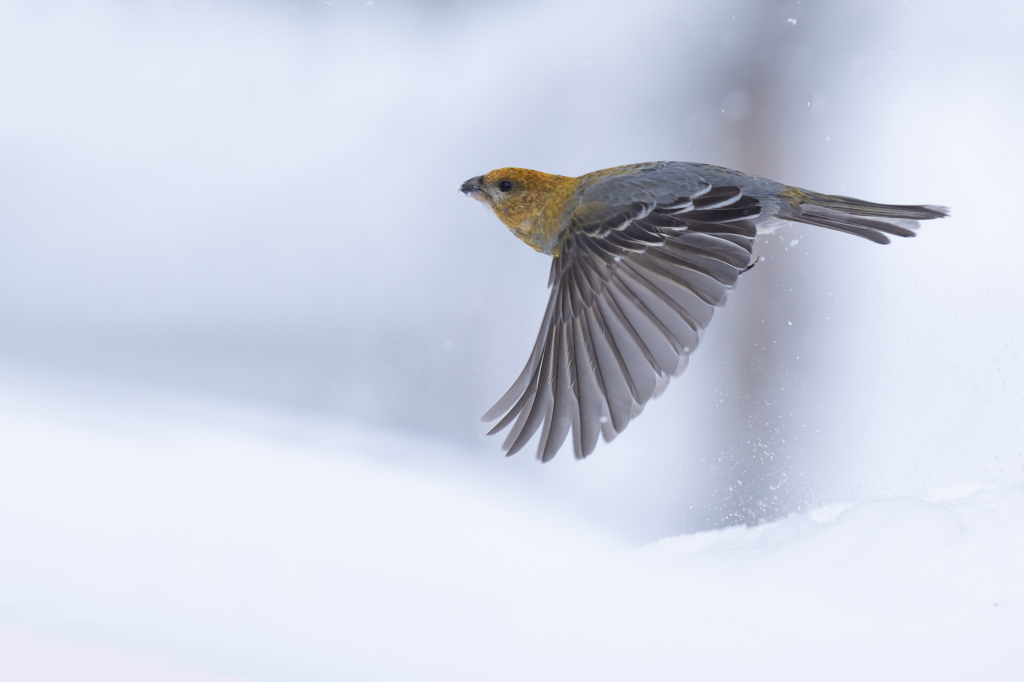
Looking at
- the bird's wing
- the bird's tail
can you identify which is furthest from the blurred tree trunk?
the bird's wing

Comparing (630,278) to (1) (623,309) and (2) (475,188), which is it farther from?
(2) (475,188)

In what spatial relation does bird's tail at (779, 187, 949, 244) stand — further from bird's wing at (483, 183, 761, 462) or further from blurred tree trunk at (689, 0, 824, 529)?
blurred tree trunk at (689, 0, 824, 529)

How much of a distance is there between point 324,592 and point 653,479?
127 cm

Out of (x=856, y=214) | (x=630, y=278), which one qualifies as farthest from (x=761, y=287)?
(x=630, y=278)

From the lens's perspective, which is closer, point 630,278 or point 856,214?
point 630,278

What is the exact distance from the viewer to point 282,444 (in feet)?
8.01

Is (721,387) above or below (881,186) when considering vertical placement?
below

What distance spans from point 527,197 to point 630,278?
0.33m

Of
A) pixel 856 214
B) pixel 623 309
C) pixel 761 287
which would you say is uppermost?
pixel 761 287

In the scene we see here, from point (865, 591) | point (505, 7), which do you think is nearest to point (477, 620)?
point (865, 591)

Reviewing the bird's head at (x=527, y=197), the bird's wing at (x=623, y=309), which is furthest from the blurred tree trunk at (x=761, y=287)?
the bird's wing at (x=623, y=309)

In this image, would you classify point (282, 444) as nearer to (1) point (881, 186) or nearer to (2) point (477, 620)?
(2) point (477, 620)

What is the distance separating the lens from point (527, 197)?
1.39 meters

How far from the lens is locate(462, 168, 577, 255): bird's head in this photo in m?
1.37
